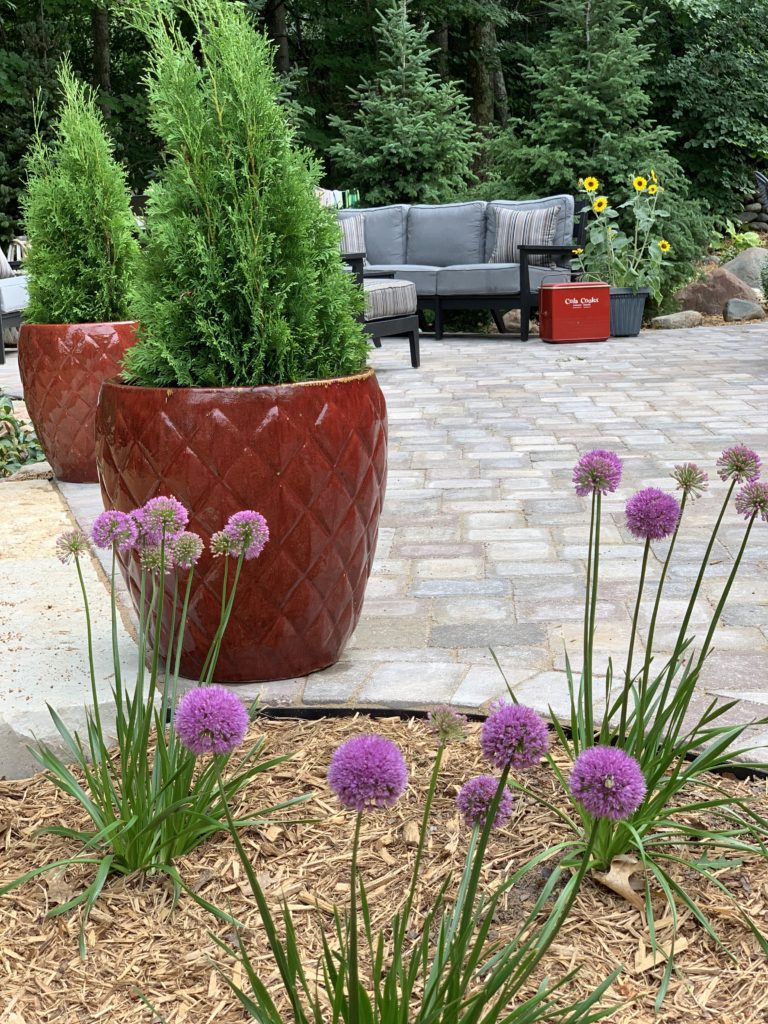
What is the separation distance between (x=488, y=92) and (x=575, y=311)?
352 inches

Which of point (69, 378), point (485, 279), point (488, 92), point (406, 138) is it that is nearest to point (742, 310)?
point (485, 279)

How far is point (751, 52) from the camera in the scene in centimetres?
1716

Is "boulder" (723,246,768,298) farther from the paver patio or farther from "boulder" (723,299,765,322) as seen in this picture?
the paver patio

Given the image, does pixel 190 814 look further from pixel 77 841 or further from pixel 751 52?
pixel 751 52

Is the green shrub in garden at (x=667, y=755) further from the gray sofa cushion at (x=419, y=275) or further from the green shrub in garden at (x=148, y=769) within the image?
the gray sofa cushion at (x=419, y=275)

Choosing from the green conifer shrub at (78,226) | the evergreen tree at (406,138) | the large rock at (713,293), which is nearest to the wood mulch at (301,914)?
the green conifer shrub at (78,226)

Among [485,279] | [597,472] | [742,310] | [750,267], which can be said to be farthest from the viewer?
[750,267]

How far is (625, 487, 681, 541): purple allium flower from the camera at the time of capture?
5.42ft

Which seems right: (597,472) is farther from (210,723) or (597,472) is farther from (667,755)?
(210,723)

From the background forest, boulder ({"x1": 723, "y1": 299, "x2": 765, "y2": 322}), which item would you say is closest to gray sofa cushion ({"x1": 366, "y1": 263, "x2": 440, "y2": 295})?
the background forest

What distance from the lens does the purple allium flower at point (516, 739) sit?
3.60 feet

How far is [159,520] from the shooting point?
65.3 inches

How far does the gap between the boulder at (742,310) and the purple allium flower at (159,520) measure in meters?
11.2

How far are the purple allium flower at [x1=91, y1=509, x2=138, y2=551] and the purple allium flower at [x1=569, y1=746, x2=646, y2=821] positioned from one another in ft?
2.63
